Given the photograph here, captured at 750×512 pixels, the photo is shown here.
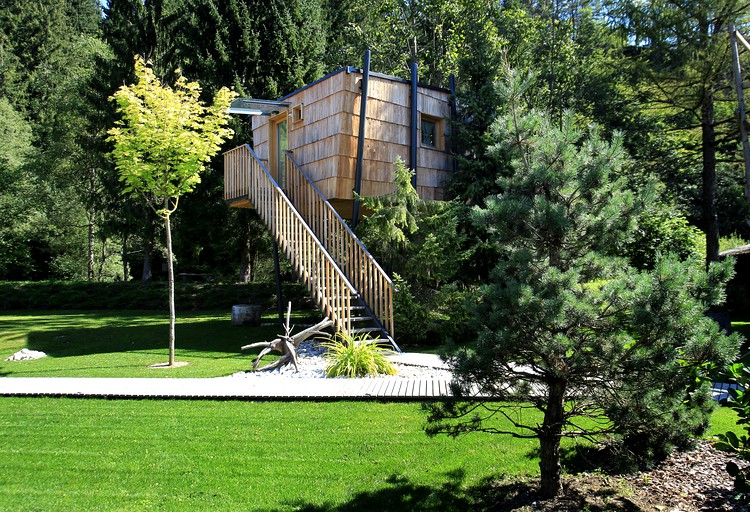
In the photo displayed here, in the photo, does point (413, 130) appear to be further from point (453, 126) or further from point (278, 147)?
point (278, 147)

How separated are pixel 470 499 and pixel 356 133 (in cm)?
978

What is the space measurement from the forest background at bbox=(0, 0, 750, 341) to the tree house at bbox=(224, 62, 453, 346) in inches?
28.1

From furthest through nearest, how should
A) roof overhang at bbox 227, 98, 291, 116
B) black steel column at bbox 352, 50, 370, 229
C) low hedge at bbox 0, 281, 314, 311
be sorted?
1. low hedge at bbox 0, 281, 314, 311
2. roof overhang at bbox 227, 98, 291, 116
3. black steel column at bbox 352, 50, 370, 229

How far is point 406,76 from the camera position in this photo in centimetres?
2347

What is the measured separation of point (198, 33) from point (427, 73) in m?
9.07

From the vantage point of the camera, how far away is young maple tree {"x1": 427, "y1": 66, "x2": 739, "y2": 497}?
3.31 meters

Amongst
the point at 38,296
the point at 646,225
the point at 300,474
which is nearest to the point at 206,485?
the point at 300,474

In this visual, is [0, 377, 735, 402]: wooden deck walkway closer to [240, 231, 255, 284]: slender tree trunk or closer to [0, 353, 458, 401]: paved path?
[0, 353, 458, 401]: paved path

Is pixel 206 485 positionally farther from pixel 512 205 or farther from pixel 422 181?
pixel 422 181

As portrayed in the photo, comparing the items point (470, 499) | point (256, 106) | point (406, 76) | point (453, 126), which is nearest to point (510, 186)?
point (470, 499)

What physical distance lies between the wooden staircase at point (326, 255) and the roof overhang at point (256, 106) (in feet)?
4.31

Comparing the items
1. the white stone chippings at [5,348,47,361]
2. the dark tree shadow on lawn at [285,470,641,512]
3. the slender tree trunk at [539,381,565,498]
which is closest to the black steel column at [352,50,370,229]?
the white stone chippings at [5,348,47,361]

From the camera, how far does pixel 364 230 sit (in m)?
12.5

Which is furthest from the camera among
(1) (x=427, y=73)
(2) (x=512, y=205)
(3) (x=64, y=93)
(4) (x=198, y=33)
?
(3) (x=64, y=93)
